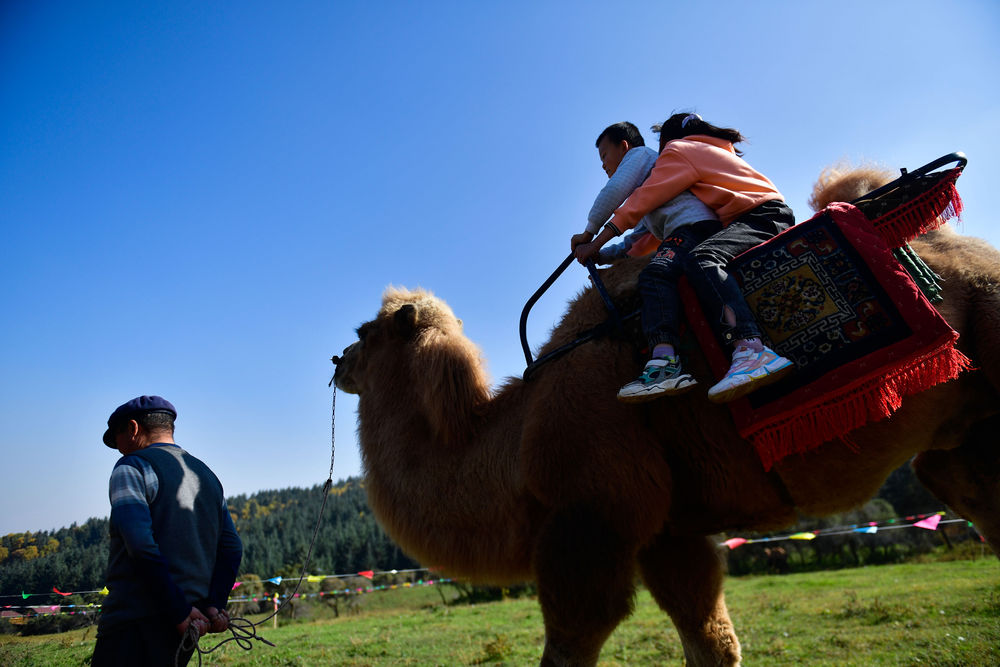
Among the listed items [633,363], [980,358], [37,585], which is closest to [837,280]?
[980,358]

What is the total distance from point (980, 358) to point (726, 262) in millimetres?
1396

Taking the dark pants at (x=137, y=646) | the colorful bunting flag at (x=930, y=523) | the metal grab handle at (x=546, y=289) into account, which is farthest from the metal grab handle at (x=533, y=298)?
the colorful bunting flag at (x=930, y=523)

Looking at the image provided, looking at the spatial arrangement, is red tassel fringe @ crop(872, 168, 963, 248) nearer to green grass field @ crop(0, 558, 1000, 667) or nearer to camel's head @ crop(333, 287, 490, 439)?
camel's head @ crop(333, 287, 490, 439)

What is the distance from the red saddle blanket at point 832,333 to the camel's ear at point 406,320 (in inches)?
83.6

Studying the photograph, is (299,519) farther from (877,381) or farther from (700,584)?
(877,381)

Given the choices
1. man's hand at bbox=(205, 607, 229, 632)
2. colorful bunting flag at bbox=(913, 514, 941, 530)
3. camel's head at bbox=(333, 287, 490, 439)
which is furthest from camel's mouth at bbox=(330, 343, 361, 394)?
colorful bunting flag at bbox=(913, 514, 941, 530)

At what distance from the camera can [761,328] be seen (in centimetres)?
306

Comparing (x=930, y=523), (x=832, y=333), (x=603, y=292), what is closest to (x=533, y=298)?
(x=603, y=292)

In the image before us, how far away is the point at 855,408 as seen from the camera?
2.76 meters

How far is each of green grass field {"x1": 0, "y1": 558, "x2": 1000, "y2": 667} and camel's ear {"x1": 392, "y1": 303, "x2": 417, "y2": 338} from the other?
324 centimetres

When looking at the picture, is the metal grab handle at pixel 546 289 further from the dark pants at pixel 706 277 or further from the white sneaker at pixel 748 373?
the white sneaker at pixel 748 373

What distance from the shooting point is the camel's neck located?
330 centimetres

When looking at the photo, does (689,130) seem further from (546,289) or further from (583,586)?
(583,586)

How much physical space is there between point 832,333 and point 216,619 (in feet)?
11.7
